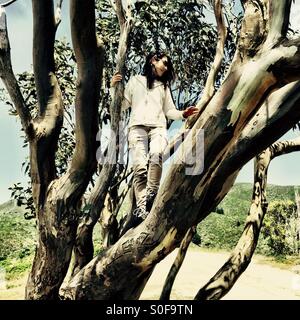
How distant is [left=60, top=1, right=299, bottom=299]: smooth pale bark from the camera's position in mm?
3492

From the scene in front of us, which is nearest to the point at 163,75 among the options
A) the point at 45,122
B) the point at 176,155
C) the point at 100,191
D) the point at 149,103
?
the point at 149,103

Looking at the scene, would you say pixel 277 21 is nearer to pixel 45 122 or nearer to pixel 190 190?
pixel 190 190

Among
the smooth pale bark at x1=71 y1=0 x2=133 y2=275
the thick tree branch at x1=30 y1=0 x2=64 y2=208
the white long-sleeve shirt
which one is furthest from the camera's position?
the smooth pale bark at x1=71 y1=0 x2=133 y2=275

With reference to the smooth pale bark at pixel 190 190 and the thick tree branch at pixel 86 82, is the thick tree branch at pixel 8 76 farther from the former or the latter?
the smooth pale bark at pixel 190 190

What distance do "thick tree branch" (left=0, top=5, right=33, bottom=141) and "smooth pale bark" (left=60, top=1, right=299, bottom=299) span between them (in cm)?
151

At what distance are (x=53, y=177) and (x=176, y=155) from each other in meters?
1.74

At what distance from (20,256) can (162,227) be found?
50.4ft

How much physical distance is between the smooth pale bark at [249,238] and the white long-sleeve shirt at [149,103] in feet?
6.95

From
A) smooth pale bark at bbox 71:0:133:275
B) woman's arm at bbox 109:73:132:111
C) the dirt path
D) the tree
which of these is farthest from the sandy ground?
woman's arm at bbox 109:73:132:111

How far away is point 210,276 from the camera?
15.2m

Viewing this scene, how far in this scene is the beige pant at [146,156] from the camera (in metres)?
4.49

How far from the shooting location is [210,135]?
3.62 meters

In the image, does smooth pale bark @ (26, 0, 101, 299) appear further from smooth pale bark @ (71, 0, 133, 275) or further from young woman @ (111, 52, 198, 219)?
smooth pale bark @ (71, 0, 133, 275)
